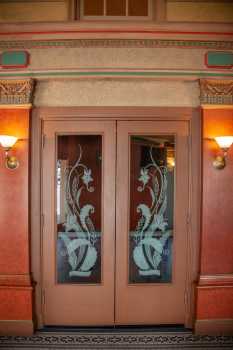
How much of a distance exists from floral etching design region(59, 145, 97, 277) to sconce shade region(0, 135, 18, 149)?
0.66 m

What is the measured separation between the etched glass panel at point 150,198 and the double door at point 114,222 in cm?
1

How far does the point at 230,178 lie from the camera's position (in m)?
3.30

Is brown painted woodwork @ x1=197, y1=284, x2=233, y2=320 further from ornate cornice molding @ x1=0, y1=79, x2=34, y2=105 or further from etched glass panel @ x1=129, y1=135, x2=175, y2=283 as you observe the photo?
ornate cornice molding @ x1=0, y1=79, x2=34, y2=105

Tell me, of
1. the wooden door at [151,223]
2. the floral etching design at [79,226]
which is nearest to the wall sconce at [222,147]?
the wooden door at [151,223]

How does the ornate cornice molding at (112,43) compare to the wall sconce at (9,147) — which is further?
the ornate cornice molding at (112,43)

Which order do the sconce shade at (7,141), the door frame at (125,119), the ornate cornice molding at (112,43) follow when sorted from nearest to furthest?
1. the sconce shade at (7,141)
2. the ornate cornice molding at (112,43)
3. the door frame at (125,119)

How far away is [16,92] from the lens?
324 cm

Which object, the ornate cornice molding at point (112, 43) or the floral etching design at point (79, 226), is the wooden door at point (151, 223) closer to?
the floral etching design at point (79, 226)

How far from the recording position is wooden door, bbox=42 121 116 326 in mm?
3367

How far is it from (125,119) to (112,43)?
78cm

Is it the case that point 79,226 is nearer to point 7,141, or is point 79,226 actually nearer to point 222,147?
point 7,141

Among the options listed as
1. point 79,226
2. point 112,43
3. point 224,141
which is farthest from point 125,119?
point 79,226

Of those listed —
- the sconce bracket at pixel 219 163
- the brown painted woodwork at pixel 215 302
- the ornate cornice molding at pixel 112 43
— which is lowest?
the brown painted woodwork at pixel 215 302

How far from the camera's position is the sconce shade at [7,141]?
3102mm
